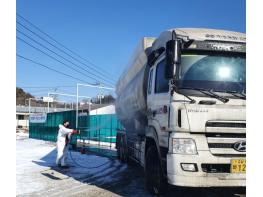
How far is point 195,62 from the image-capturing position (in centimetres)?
634

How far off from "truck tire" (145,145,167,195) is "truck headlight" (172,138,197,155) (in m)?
1.22

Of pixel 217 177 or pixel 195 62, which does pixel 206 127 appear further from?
pixel 195 62

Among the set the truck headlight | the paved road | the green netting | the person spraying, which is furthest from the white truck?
the green netting

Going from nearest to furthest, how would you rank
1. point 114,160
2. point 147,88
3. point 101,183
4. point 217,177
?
1. point 217,177
2. point 147,88
3. point 101,183
4. point 114,160

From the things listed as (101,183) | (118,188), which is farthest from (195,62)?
(101,183)

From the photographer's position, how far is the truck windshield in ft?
20.3

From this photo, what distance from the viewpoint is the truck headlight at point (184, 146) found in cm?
579

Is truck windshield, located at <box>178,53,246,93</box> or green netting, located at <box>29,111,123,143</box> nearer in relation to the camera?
truck windshield, located at <box>178,53,246,93</box>

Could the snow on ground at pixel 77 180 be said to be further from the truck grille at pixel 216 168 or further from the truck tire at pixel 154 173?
the truck grille at pixel 216 168

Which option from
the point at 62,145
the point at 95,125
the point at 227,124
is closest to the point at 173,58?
the point at 227,124

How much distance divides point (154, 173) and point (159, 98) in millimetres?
1546

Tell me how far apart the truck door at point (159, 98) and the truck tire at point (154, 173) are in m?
0.66

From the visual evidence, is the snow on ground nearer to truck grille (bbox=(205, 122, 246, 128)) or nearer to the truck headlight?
the truck headlight

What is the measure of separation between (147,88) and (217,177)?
3019mm
